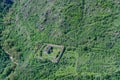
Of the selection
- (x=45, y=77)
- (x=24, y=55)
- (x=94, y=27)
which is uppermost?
(x=94, y=27)

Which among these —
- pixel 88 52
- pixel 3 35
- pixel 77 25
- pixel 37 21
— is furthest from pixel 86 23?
pixel 3 35

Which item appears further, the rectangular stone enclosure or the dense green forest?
the rectangular stone enclosure

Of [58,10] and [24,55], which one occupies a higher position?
[58,10]

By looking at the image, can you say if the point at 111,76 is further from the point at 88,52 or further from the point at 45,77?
the point at 45,77

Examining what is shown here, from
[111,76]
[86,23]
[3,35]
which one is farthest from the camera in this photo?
[3,35]

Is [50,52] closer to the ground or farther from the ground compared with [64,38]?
closer to the ground

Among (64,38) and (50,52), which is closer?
(64,38)

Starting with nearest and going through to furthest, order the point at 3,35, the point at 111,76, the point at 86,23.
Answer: the point at 111,76, the point at 86,23, the point at 3,35

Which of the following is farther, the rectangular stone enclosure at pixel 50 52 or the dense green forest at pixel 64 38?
the rectangular stone enclosure at pixel 50 52
